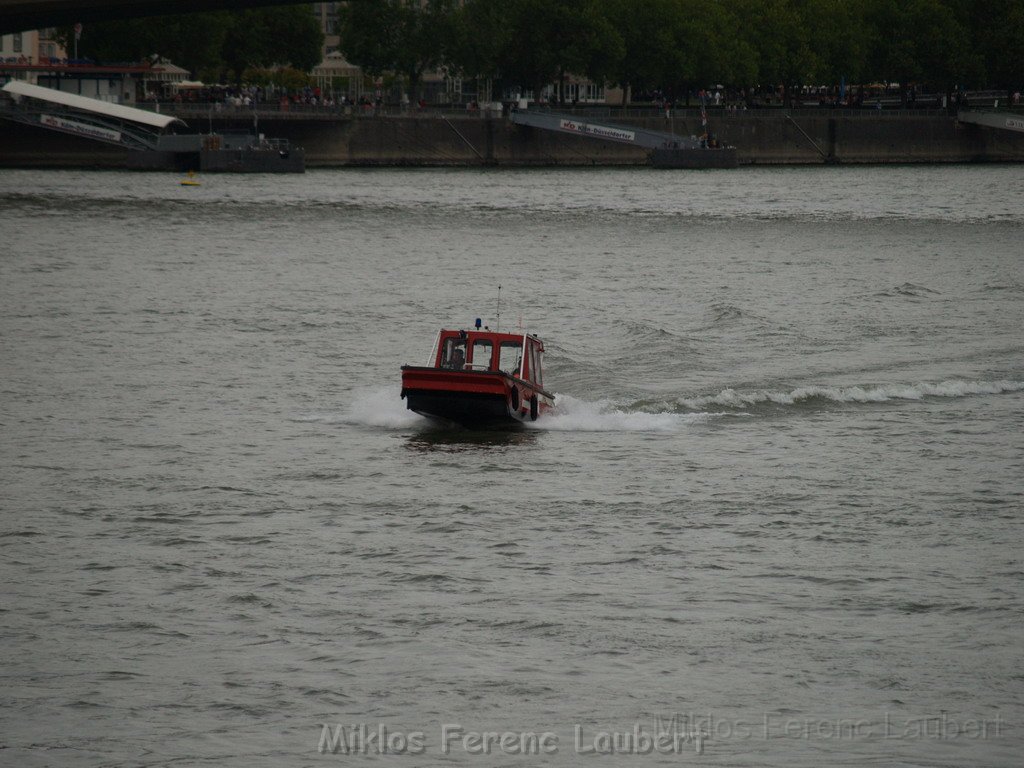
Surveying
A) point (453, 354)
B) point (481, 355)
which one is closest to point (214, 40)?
point (481, 355)

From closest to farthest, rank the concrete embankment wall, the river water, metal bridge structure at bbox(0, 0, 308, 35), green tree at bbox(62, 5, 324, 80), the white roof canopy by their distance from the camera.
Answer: the river water → metal bridge structure at bbox(0, 0, 308, 35) → the white roof canopy → the concrete embankment wall → green tree at bbox(62, 5, 324, 80)

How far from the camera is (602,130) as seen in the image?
4678 inches

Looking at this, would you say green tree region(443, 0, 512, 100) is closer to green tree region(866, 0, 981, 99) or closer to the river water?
green tree region(866, 0, 981, 99)

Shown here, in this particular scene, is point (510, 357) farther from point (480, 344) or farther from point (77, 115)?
point (77, 115)

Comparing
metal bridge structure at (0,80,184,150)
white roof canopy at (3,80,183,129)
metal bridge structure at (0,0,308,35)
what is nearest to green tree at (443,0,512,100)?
metal bridge structure at (0,80,184,150)

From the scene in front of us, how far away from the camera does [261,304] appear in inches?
1901

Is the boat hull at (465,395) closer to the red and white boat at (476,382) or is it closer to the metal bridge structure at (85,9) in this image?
the red and white boat at (476,382)

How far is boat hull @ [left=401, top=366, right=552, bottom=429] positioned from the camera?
92.6 feet

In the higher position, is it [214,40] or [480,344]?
[214,40]

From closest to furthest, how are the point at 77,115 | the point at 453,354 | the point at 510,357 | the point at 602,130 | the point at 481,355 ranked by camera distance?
1. the point at 453,354
2. the point at 510,357
3. the point at 481,355
4. the point at 77,115
5. the point at 602,130

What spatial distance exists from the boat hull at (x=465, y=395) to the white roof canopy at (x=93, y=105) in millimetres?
79056

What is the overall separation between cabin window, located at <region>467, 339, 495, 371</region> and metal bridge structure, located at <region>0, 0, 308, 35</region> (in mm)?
47810

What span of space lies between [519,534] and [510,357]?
7.37 m

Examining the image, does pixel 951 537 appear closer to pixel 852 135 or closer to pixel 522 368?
pixel 522 368
